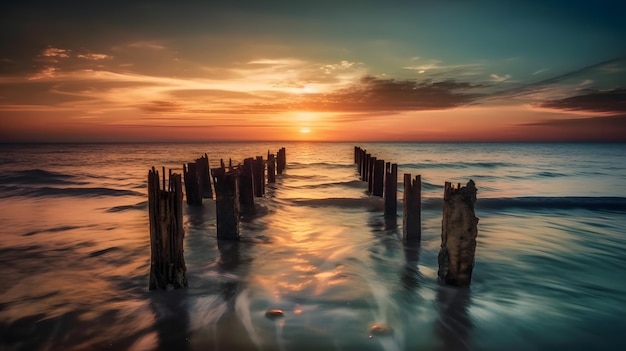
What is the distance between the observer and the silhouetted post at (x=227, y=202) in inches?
345

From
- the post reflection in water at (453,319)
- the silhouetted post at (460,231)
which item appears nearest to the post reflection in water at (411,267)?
A: the post reflection in water at (453,319)

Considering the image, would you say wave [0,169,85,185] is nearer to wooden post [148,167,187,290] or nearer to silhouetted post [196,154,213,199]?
silhouetted post [196,154,213,199]

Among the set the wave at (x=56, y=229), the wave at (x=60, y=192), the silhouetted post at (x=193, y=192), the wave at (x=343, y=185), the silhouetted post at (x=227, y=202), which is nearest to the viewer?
the silhouetted post at (x=227, y=202)

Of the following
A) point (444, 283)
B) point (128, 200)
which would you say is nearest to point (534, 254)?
point (444, 283)

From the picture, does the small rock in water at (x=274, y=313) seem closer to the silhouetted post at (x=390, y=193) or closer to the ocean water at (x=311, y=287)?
the ocean water at (x=311, y=287)

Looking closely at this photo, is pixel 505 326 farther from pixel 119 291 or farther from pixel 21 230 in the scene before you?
pixel 21 230

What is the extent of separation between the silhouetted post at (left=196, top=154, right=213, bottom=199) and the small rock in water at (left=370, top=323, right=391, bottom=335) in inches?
444

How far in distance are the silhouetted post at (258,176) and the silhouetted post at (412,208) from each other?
7.65 m

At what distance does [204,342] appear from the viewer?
4754mm

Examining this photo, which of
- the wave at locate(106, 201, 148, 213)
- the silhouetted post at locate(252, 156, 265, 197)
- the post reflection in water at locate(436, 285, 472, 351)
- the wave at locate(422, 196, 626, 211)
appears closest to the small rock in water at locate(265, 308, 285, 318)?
the post reflection in water at locate(436, 285, 472, 351)

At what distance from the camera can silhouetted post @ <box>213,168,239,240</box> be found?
345 inches

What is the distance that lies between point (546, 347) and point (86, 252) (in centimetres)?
935

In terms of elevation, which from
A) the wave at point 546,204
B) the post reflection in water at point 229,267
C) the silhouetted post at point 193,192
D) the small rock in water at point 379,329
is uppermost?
the silhouetted post at point 193,192

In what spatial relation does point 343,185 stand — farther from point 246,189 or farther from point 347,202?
point 246,189
